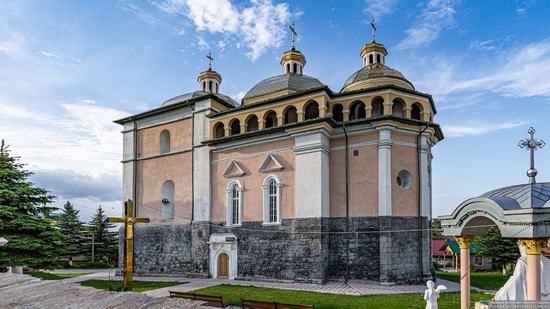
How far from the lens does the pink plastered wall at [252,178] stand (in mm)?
18609

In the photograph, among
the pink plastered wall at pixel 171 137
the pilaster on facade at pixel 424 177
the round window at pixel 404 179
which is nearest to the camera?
the pilaster on facade at pixel 424 177

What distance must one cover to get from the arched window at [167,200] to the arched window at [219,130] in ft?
14.2

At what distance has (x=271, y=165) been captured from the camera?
760 inches

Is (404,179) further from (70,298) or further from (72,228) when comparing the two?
(72,228)

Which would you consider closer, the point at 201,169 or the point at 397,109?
the point at 397,109

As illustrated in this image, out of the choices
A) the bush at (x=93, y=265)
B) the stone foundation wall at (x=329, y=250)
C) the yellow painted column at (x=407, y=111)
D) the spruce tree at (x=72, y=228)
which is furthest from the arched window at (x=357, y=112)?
the spruce tree at (x=72, y=228)

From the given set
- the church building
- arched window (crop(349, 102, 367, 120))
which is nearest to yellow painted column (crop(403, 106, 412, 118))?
the church building

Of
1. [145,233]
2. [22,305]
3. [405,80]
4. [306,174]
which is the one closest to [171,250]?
[145,233]

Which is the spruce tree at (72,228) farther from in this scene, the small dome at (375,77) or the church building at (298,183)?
the small dome at (375,77)

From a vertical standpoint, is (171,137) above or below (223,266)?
above

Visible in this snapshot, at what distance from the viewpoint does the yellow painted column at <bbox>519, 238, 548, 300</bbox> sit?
573 cm

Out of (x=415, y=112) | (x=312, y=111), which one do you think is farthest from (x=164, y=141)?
(x=415, y=112)

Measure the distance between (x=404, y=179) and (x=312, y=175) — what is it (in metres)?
4.38

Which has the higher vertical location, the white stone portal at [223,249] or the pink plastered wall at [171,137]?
the pink plastered wall at [171,137]
